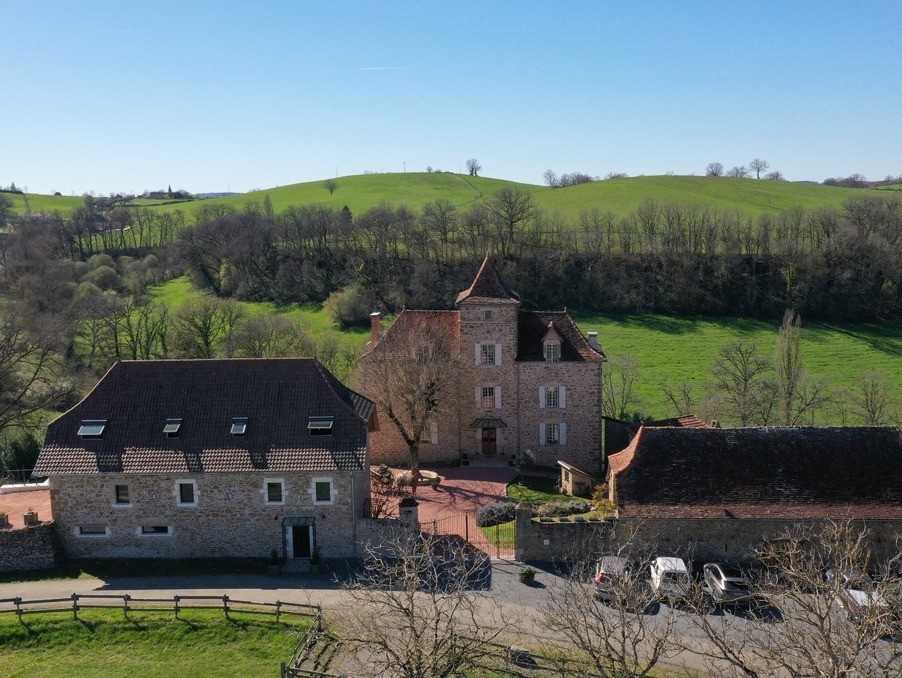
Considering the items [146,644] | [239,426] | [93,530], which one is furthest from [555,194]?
[146,644]

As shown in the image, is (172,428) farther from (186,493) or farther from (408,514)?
(408,514)

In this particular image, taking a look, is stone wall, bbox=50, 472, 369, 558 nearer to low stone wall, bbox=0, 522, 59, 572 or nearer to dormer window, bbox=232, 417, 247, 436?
low stone wall, bbox=0, 522, 59, 572

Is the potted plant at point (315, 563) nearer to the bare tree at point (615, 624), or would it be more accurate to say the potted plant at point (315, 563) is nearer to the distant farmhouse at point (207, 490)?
the distant farmhouse at point (207, 490)

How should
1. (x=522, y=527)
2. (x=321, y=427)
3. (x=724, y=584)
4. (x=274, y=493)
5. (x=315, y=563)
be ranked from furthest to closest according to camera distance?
(x=321, y=427), (x=274, y=493), (x=315, y=563), (x=522, y=527), (x=724, y=584)

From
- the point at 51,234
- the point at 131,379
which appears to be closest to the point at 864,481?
the point at 131,379

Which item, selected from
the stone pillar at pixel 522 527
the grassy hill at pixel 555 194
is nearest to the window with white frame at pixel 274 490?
the stone pillar at pixel 522 527
